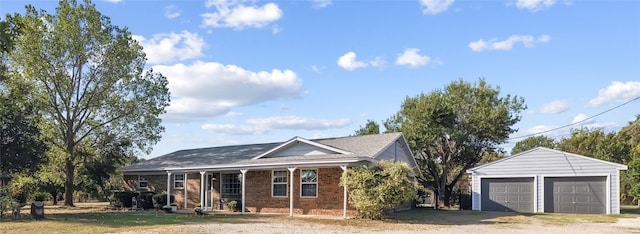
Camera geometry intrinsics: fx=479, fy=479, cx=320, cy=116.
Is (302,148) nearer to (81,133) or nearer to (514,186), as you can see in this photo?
(514,186)

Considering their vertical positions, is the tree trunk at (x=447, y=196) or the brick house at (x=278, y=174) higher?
the brick house at (x=278, y=174)

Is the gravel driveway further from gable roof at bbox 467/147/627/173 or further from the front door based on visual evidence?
the front door

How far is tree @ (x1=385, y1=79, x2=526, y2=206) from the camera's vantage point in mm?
28781

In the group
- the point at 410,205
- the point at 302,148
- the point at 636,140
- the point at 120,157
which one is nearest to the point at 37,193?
the point at 120,157

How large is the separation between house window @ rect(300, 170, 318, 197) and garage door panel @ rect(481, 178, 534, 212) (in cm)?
992

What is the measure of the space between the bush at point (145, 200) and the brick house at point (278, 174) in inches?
44.2

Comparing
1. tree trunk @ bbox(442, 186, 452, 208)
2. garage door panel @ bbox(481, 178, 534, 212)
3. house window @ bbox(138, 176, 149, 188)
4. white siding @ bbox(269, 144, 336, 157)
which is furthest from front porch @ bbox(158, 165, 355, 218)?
tree trunk @ bbox(442, 186, 452, 208)

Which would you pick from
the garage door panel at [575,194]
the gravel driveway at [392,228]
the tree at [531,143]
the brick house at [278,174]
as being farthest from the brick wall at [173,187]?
the tree at [531,143]

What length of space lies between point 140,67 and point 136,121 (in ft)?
10.9

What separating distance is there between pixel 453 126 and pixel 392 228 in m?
15.7

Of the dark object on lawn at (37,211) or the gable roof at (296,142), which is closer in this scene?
the dark object on lawn at (37,211)

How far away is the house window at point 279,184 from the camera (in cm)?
2231

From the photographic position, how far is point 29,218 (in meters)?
18.1

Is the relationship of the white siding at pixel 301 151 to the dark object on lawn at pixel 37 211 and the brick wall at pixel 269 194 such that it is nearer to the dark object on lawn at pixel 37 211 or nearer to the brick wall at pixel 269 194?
the brick wall at pixel 269 194
